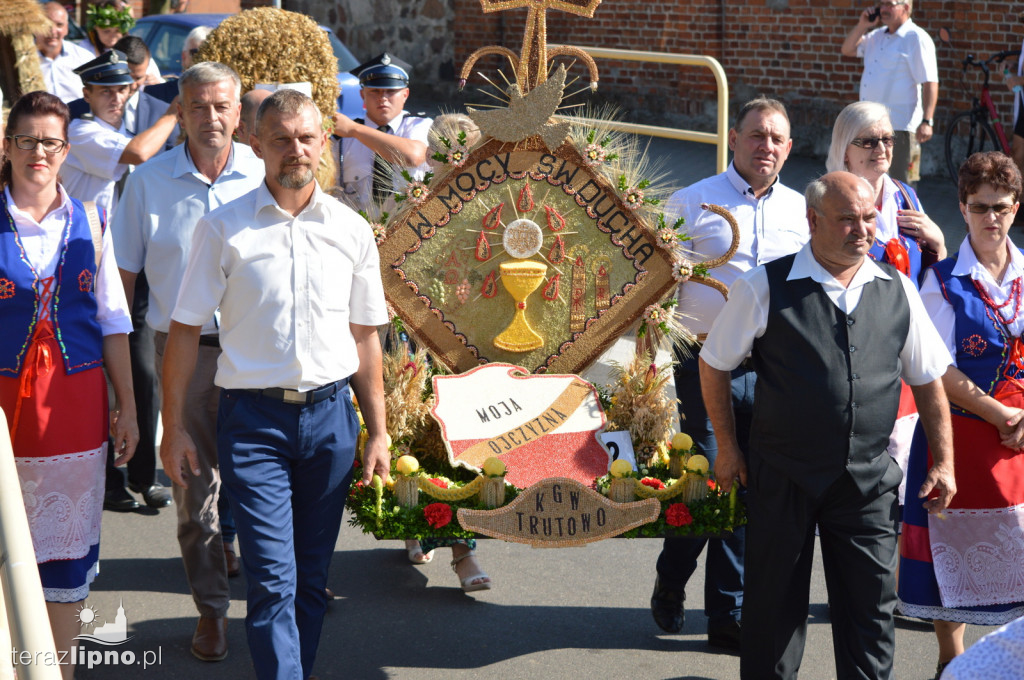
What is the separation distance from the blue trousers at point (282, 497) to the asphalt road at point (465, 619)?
0.74 meters

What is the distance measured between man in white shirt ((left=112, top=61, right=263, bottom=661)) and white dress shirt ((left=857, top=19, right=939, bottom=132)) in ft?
21.7

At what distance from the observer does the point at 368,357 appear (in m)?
3.66

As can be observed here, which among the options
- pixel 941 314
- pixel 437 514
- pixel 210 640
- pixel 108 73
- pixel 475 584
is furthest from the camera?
pixel 108 73

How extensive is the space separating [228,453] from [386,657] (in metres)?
1.24

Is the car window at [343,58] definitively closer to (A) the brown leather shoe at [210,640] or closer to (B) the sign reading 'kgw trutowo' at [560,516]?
(A) the brown leather shoe at [210,640]

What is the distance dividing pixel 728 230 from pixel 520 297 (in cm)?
81

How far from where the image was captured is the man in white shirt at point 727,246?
166 inches

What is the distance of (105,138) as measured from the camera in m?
5.38

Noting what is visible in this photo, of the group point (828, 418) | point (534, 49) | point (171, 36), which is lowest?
point (828, 418)

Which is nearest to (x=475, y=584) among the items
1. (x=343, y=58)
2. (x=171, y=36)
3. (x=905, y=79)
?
(x=905, y=79)

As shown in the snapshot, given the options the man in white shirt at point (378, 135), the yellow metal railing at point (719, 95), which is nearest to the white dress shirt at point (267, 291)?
the man in white shirt at point (378, 135)

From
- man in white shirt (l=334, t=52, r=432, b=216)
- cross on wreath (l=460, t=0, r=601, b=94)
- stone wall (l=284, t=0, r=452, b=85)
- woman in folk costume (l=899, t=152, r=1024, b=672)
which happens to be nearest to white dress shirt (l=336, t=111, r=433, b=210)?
man in white shirt (l=334, t=52, r=432, b=216)

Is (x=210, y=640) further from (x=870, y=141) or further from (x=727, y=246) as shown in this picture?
(x=870, y=141)

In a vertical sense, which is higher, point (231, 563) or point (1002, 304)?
point (1002, 304)
